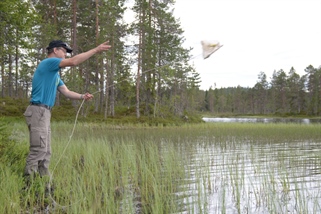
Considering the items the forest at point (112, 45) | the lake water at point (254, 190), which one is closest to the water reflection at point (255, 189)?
the lake water at point (254, 190)

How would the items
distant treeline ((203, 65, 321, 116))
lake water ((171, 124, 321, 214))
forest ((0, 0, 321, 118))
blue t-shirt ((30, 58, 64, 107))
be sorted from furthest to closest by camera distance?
distant treeline ((203, 65, 321, 116)) < forest ((0, 0, 321, 118)) < blue t-shirt ((30, 58, 64, 107)) < lake water ((171, 124, 321, 214))

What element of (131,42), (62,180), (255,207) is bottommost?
(255,207)

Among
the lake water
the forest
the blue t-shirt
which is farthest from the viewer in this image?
the forest

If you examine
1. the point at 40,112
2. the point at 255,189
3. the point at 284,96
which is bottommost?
the point at 255,189

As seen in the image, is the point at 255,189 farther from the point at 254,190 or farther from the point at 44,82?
the point at 44,82

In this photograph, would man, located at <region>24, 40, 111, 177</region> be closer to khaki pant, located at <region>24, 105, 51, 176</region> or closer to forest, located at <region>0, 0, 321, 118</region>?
khaki pant, located at <region>24, 105, 51, 176</region>

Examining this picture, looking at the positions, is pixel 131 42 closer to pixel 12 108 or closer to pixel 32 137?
pixel 12 108

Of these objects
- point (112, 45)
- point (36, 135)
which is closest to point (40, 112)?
point (36, 135)

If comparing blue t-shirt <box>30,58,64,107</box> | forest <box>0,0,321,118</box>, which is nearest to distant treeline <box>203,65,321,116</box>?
forest <box>0,0,321,118</box>

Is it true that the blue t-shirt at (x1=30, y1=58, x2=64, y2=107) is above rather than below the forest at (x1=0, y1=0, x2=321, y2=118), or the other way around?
below

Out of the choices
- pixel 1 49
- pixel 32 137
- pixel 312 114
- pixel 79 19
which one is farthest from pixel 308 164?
pixel 312 114

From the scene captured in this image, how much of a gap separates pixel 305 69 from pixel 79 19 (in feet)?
222

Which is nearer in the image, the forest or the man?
the man

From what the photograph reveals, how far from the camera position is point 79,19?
3023 centimetres
